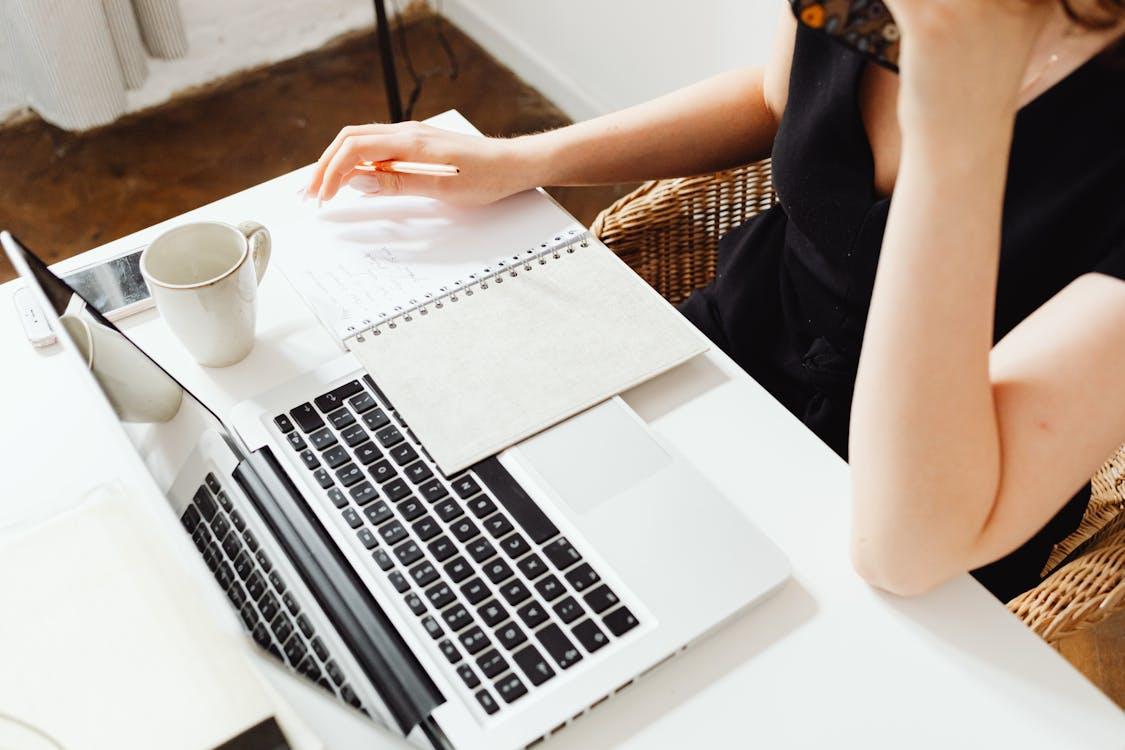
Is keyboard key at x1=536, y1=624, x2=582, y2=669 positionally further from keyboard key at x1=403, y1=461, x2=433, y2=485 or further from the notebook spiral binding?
the notebook spiral binding

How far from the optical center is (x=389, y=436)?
734 mm

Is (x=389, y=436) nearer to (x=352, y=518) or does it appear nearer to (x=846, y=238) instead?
(x=352, y=518)

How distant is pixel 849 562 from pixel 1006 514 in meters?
0.11

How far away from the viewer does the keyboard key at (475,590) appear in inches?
25.2

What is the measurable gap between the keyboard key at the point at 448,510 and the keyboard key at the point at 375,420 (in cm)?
9

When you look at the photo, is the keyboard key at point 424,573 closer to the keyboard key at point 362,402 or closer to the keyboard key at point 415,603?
the keyboard key at point 415,603

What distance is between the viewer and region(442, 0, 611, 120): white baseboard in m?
2.15

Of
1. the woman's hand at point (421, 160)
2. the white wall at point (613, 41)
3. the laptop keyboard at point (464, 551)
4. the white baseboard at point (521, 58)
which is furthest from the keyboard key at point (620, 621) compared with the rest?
the white baseboard at point (521, 58)

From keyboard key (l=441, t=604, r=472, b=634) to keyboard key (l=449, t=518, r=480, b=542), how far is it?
0.17 feet

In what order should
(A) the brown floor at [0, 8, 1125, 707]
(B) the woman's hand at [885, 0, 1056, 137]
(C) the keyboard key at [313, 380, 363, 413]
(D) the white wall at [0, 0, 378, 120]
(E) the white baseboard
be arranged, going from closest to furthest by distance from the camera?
(B) the woman's hand at [885, 0, 1056, 137] < (C) the keyboard key at [313, 380, 363, 413] < (A) the brown floor at [0, 8, 1125, 707] < (E) the white baseboard < (D) the white wall at [0, 0, 378, 120]

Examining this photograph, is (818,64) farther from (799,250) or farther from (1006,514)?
(1006,514)

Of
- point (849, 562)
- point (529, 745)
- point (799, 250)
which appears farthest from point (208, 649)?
point (799, 250)

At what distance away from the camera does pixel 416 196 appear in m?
0.92

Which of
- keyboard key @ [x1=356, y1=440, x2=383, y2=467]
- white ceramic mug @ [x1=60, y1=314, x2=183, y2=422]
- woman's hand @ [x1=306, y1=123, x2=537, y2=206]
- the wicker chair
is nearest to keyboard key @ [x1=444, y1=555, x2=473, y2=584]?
keyboard key @ [x1=356, y1=440, x2=383, y2=467]
